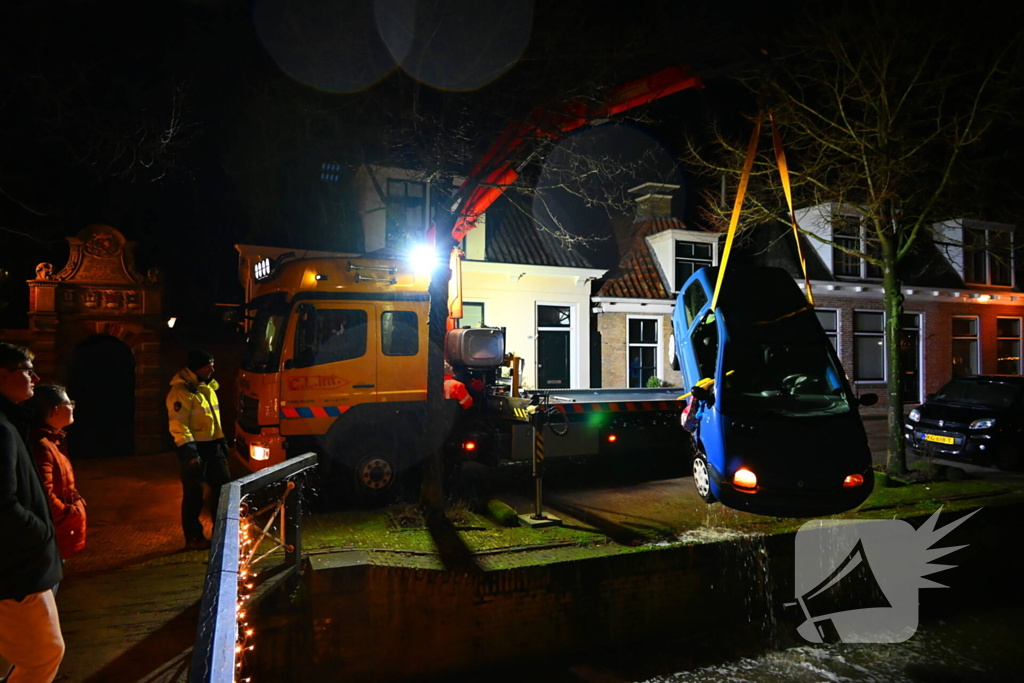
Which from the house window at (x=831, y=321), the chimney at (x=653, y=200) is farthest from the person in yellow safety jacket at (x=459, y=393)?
the house window at (x=831, y=321)

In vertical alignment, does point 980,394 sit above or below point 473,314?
below

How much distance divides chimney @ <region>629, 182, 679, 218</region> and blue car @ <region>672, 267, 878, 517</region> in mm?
10023

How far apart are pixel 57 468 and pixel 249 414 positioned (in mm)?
4146

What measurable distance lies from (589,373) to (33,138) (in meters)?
11.9

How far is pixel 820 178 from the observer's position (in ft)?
33.4

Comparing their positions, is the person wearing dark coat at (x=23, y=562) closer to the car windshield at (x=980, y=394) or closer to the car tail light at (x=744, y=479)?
the car tail light at (x=744, y=479)

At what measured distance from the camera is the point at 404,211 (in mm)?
11664

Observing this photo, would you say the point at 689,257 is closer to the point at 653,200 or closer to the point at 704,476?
the point at 653,200

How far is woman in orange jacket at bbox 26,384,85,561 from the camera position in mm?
3453

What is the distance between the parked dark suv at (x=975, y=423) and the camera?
10.7 m

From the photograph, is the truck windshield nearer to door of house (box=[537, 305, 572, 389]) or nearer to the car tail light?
the car tail light

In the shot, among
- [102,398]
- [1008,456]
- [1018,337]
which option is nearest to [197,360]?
[102,398]

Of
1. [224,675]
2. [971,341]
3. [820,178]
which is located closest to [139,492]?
[224,675]

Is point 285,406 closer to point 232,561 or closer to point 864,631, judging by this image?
point 232,561
